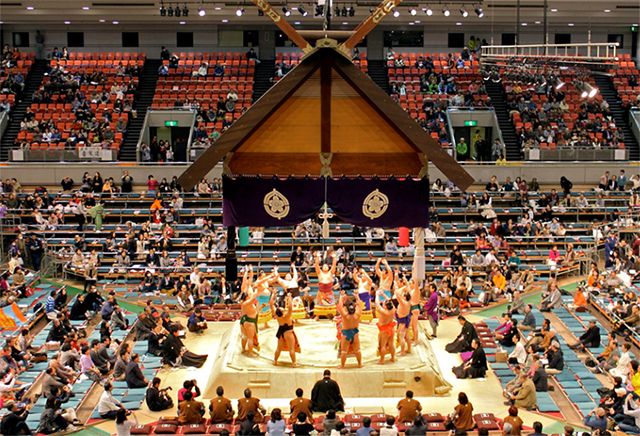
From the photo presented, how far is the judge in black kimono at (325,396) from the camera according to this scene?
35.2 feet

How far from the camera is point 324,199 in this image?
10.5 m

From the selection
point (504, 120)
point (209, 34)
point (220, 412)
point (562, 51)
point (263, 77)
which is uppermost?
point (209, 34)

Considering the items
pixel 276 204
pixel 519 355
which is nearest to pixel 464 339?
pixel 519 355

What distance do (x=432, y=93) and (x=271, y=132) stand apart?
16.7 metres

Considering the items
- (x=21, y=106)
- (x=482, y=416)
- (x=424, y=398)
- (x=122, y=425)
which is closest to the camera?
(x=122, y=425)

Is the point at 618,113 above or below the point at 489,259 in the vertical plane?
above

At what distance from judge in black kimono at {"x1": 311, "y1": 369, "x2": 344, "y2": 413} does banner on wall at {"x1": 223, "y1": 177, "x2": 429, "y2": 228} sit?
7.74 feet

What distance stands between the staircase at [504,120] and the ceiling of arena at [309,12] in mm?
2684

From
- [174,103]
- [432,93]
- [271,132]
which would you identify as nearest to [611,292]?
[271,132]

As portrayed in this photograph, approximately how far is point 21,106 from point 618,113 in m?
20.8

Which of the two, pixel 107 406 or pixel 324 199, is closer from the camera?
pixel 324 199

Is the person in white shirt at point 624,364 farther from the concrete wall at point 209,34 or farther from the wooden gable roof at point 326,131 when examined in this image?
the concrete wall at point 209,34

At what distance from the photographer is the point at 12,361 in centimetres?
1189

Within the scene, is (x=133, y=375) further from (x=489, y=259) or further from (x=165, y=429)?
(x=489, y=259)
